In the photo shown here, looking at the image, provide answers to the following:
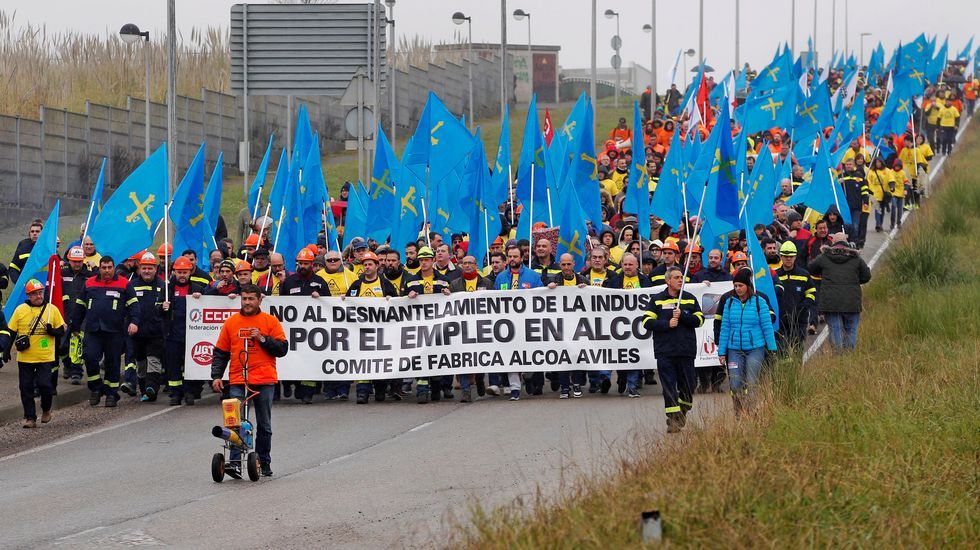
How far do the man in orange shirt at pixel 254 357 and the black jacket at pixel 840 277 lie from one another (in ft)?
26.8

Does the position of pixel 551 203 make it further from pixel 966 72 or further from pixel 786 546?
pixel 966 72

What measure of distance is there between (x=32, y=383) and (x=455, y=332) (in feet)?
15.7

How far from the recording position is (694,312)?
15516 mm

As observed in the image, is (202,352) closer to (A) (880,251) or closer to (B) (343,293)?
(B) (343,293)

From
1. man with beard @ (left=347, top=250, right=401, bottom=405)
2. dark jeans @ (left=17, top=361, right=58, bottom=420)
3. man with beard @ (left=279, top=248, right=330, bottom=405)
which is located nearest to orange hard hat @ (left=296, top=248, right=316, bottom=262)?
man with beard @ (left=279, top=248, right=330, bottom=405)

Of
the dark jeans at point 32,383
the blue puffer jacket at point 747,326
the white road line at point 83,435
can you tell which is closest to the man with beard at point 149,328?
the white road line at point 83,435

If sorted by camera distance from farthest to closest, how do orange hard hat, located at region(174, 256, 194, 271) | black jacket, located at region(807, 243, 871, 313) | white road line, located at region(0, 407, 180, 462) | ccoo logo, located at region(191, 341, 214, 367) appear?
black jacket, located at region(807, 243, 871, 313) < orange hard hat, located at region(174, 256, 194, 271) < ccoo logo, located at region(191, 341, 214, 367) < white road line, located at region(0, 407, 180, 462)

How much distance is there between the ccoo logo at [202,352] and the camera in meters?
19.0

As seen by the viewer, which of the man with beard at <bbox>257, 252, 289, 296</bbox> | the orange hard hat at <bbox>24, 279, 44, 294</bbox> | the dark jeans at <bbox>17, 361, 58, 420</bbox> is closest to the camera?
the dark jeans at <bbox>17, 361, 58, 420</bbox>

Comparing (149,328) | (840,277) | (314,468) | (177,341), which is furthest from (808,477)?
(149,328)

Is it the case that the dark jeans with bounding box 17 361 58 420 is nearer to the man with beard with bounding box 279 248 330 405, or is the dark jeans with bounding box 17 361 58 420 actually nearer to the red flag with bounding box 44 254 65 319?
the red flag with bounding box 44 254 65 319

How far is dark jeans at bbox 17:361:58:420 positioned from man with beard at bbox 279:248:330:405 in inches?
118

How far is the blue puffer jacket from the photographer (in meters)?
15.2

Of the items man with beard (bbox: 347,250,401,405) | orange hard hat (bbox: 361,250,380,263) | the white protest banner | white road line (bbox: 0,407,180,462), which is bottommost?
white road line (bbox: 0,407,180,462)
